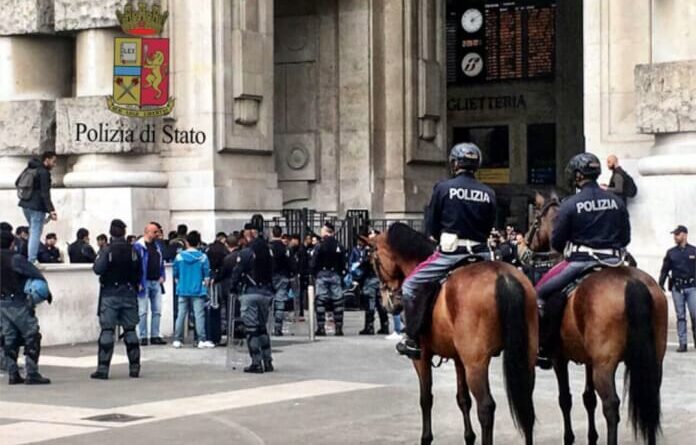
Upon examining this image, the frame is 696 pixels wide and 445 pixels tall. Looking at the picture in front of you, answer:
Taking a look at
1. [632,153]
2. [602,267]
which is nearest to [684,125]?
[632,153]

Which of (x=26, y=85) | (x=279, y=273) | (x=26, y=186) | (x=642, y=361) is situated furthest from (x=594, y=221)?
(x=26, y=85)

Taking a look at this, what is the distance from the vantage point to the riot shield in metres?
18.4

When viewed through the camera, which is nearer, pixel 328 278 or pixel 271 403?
pixel 271 403

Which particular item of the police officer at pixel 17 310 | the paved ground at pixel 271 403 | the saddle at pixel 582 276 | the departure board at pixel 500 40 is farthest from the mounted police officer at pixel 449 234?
the departure board at pixel 500 40

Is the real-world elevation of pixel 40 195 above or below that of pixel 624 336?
above

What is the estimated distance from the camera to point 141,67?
2705 cm

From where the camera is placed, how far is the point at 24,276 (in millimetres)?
16531

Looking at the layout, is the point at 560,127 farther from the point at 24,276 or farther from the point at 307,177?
the point at 24,276

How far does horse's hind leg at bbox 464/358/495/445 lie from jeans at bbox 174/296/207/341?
36.2ft

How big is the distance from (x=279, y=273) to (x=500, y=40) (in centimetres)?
1511

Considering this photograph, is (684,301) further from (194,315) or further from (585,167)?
(585,167)

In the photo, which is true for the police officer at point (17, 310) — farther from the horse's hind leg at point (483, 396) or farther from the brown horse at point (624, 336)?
the brown horse at point (624, 336)

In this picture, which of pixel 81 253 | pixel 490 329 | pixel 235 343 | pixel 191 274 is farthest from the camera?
pixel 81 253

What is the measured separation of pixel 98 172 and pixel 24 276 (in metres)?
10.7
